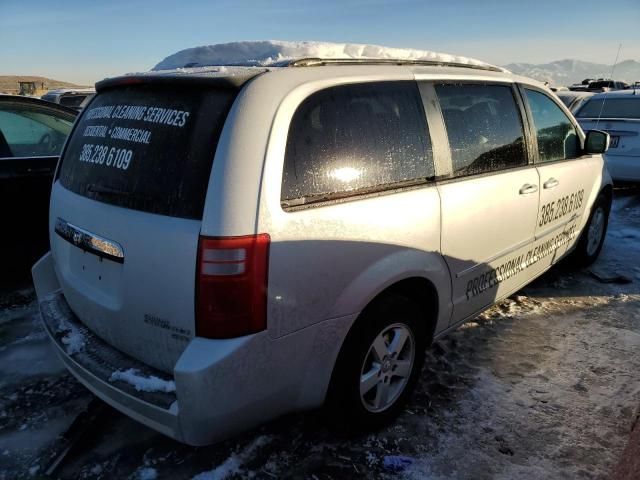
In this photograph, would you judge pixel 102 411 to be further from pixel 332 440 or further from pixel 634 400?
pixel 634 400

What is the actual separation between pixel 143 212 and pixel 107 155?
18.2 inches

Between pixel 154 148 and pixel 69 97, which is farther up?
pixel 69 97

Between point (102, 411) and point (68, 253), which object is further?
point (102, 411)

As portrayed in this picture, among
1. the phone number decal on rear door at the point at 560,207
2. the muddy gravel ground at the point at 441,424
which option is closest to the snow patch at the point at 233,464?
the muddy gravel ground at the point at 441,424

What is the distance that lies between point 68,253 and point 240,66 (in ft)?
3.92

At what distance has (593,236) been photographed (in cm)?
494

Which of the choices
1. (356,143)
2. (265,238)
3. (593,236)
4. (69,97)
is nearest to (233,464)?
(265,238)

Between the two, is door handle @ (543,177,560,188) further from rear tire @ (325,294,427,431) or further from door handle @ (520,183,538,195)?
rear tire @ (325,294,427,431)

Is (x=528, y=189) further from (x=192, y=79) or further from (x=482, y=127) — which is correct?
(x=192, y=79)

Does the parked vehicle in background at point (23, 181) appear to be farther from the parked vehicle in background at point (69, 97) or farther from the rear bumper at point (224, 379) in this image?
the parked vehicle in background at point (69, 97)

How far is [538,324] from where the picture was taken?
3.86 m

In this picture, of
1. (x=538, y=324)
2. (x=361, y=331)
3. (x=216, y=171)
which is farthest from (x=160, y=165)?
(x=538, y=324)

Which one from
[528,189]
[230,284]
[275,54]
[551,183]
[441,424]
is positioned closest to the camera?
[230,284]

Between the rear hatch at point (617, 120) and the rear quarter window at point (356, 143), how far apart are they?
21.0ft
